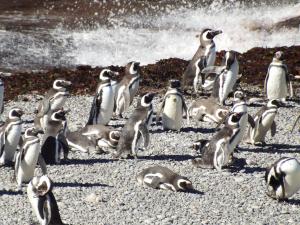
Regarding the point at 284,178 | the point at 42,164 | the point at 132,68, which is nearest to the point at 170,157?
the point at 42,164

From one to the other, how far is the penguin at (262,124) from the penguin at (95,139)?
1803 mm

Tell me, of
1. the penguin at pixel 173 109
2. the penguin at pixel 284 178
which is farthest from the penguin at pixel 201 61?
the penguin at pixel 284 178

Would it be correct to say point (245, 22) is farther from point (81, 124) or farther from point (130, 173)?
point (130, 173)

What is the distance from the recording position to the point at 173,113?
13.4m

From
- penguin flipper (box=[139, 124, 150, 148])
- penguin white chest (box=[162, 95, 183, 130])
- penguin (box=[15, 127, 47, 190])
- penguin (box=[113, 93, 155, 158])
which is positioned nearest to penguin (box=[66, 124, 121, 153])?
penguin (box=[113, 93, 155, 158])

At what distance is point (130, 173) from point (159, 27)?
45.5ft

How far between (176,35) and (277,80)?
974 centimetres

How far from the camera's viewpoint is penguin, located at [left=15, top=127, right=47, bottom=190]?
10945mm

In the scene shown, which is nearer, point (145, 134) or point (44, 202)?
point (44, 202)

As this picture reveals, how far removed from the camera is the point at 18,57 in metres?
21.7

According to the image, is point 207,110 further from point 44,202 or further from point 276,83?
point 44,202

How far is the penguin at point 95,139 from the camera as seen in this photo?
12.4m

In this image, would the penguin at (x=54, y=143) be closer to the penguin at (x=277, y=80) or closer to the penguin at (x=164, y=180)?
the penguin at (x=164, y=180)

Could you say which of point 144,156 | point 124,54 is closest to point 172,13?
point 124,54
